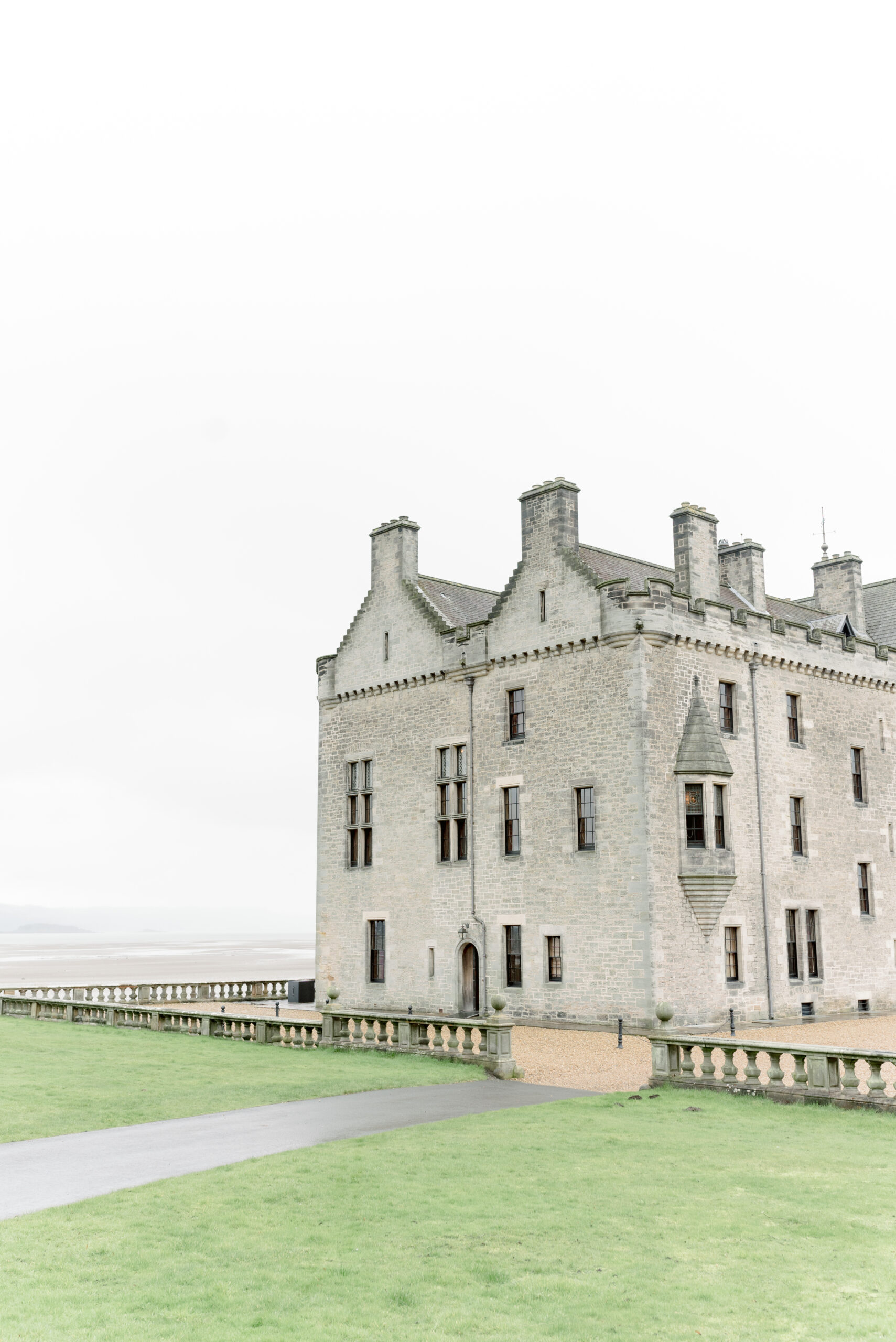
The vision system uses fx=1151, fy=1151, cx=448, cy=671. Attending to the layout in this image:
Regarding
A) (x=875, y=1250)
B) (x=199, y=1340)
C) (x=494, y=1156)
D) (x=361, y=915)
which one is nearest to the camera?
(x=199, y=1340)

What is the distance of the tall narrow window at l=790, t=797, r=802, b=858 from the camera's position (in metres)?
34.7

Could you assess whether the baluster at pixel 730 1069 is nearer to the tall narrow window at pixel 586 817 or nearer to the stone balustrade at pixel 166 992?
the tall narrow window at pixel 586 817

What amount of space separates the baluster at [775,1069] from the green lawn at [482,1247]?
10.6 feet

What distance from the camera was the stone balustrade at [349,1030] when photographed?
22.2m

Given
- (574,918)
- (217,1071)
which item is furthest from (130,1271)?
(574,918)

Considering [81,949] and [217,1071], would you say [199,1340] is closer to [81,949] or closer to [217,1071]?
[217,1071]

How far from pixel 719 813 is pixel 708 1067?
12550 millimetres

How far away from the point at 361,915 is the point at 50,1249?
28.5 meters

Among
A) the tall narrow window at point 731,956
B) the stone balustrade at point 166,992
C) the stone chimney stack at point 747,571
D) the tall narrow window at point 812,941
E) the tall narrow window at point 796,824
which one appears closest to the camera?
the tall narrow window at point 731,956

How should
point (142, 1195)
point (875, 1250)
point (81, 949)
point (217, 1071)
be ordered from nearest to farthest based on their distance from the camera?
point (875, 1250)
point (142, 1195)
point (217, 1071)
point (81, 949)

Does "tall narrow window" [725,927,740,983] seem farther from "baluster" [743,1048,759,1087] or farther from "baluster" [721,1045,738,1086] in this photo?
"baluster" [743,1048,759,1087]

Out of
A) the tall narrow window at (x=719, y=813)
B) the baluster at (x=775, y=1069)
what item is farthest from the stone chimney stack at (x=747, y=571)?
the baluster at (x=775, y=1069)

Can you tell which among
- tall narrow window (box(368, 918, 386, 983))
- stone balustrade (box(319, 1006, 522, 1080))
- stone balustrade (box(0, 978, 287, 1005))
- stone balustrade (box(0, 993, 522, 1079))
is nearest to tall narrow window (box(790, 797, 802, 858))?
stone balustrade (box(0, 993, 522, 1079))

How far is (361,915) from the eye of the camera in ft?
126
